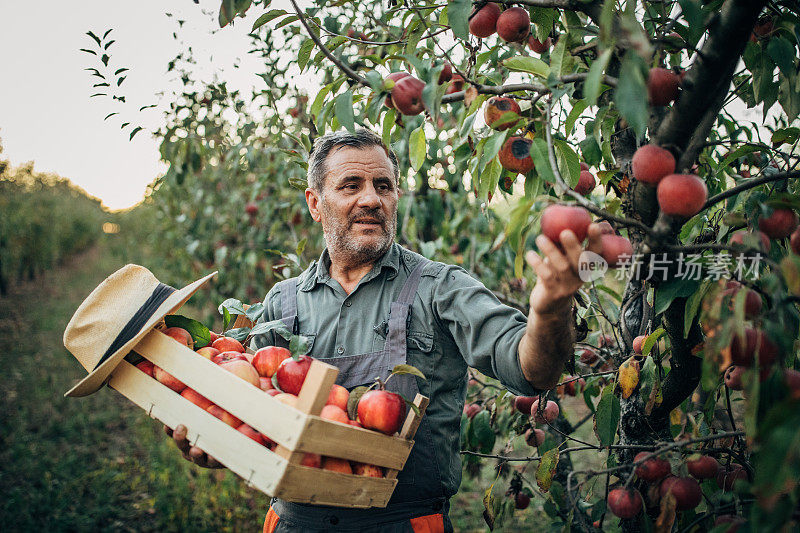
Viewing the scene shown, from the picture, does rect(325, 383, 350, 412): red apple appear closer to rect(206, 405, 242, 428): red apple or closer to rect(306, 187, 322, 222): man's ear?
rect(206, 405, 242, 428): red apple

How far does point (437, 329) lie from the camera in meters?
1.58

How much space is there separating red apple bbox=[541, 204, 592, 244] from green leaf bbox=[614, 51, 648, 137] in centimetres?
20

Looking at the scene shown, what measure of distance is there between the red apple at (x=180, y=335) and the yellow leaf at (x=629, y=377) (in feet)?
3.84

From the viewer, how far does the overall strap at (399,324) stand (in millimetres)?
1534

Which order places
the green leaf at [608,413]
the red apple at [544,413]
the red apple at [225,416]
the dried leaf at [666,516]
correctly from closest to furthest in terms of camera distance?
1. the dried leaf at [666,516]
2. the red apple at [225,416]
3. the green leaf at [608,413]
4. the red apple at [544,413]

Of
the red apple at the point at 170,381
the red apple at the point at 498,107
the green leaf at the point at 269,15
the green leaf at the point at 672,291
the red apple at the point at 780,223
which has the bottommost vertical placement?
the red apple at the point at 170,381

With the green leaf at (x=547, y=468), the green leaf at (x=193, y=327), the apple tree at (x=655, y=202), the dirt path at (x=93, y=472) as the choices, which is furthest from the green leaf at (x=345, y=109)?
the dirt path at (x=93, y=472)

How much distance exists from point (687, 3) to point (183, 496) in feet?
13.8

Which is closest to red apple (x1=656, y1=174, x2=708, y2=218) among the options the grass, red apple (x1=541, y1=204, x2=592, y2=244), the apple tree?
the apple tree

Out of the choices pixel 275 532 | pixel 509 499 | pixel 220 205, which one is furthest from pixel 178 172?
pixel 509 499

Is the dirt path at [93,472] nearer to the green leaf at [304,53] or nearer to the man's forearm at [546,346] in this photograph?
the man's forearm at [546,346]

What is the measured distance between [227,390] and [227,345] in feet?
1.27

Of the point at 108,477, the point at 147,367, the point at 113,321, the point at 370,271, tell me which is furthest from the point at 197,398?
the point at 108,477

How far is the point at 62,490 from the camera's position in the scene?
3.87 metres
